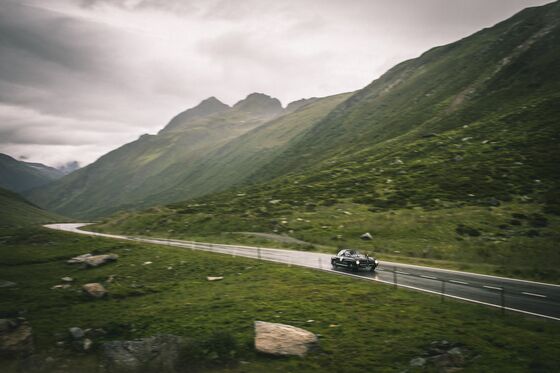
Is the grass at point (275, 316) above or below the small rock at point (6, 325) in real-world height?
below

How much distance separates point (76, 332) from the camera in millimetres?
17203

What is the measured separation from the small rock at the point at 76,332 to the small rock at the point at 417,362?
15062 mm

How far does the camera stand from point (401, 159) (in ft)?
315

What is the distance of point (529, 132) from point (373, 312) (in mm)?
85902

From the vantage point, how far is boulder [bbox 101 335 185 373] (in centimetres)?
1430

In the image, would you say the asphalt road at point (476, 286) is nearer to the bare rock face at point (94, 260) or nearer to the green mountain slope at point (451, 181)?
the green mountain slope at point (451, 181)

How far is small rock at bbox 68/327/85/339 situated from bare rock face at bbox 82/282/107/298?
19.2ft

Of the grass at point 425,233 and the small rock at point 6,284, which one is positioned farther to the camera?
the grass at point 425,233

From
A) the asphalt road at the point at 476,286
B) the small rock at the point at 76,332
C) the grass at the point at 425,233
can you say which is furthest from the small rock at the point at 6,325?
the grass at the point at 425,233

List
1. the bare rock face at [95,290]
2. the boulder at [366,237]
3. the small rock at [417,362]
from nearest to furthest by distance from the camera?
the small rock at [417,362], the bare rock face at [95,290], the boulder at [366,237]

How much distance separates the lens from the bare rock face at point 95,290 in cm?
2317

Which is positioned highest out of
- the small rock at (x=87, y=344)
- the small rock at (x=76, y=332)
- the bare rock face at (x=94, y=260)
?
the bare rock face at (x=94, y=260)

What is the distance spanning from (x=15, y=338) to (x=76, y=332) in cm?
240

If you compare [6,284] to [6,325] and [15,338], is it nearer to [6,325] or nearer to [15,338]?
[6,325]
